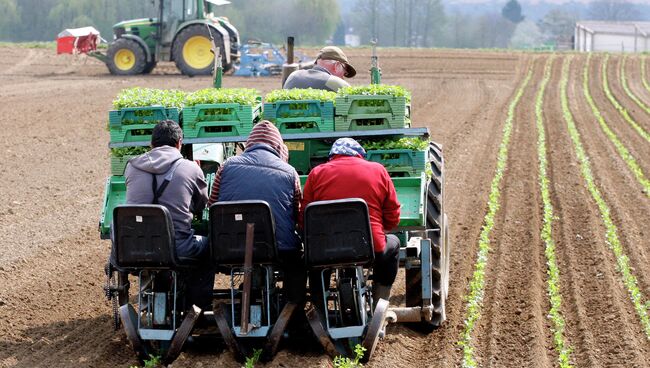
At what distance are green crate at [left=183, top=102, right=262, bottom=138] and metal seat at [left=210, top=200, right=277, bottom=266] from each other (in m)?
1.42

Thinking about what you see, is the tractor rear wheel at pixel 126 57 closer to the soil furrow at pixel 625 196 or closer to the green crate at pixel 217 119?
the soil furrow at pixel 625 196

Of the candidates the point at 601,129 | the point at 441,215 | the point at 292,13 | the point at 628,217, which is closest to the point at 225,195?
the point at 441,215

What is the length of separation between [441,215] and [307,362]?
2.24 m

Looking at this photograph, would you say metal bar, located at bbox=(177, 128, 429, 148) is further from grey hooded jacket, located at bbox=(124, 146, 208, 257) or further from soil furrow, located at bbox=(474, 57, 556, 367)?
soil furrow, located at bbox=(474, 57, 556, 367)

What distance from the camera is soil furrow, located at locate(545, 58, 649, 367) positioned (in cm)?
780

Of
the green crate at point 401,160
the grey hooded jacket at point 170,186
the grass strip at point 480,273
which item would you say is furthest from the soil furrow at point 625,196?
the grey hooded jacket at point 170,186

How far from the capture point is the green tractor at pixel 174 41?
1129 inches

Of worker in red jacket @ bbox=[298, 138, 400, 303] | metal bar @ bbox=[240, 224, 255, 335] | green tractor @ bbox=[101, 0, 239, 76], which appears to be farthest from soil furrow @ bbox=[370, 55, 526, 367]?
green tractor @ bbox=[101, 0, 239, 76]

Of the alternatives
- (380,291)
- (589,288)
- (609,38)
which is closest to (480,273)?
(589,288)

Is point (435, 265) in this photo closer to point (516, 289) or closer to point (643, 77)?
point (516, 289)

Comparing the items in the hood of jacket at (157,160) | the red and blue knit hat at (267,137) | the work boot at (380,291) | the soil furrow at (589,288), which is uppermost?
the red and blue knit hat at (267,137)

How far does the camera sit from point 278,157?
24.8ft

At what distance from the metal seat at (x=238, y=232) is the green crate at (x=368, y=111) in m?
1.67

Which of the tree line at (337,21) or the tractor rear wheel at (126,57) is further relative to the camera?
the tree line at (337,21)
